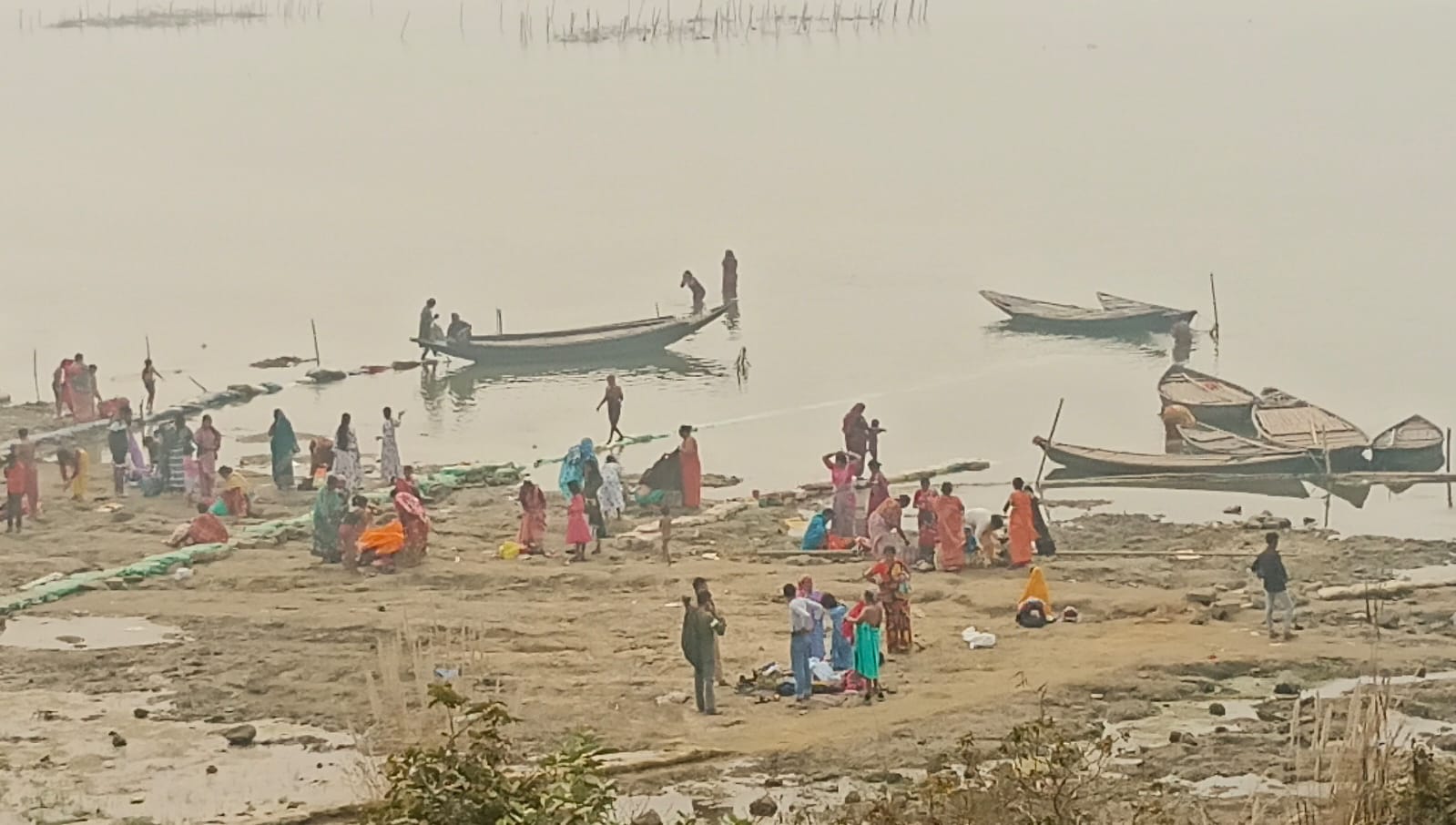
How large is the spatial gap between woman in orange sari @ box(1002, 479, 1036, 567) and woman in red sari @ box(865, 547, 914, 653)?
2.85m

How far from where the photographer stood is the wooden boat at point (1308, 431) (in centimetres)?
2455

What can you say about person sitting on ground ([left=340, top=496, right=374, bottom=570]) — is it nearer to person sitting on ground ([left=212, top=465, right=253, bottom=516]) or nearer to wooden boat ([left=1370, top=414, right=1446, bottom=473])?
person sitting on ground ([left=212, top=465, right=253, bottom=516])

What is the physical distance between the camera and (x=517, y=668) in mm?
17094

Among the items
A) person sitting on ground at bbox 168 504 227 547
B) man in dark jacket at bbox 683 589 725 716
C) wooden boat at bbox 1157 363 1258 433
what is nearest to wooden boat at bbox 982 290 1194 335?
wooden boat at bbox 1157 363 1258 433

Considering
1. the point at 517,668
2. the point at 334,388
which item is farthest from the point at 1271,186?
the point at 517,668

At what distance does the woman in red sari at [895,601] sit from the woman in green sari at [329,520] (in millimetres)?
5458

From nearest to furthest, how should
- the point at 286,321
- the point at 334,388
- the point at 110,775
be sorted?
1. the point at 110,775
2. the point at 334,388
3. the point at 286,321

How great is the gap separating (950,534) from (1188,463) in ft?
18.4

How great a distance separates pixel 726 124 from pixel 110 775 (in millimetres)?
62754

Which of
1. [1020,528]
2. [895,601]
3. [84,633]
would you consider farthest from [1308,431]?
[84,633]

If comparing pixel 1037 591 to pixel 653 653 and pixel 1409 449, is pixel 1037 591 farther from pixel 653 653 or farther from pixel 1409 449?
pixel 1409 449

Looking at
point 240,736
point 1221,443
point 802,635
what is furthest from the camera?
point 1221,443

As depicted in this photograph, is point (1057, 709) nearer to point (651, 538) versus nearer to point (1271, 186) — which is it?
point (651, 538)

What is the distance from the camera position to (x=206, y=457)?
2283 centimetres
